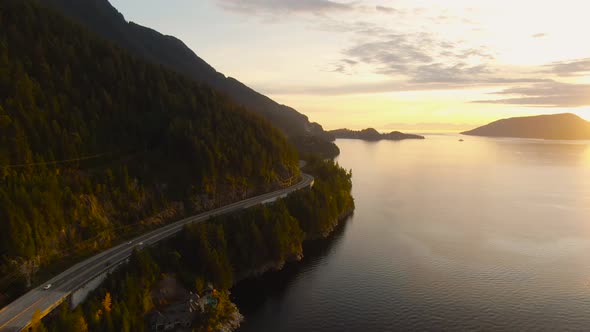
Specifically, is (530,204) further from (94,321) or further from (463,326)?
(94,321)

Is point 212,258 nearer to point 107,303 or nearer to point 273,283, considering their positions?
point 273,283

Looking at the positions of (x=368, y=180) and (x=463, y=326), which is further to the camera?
(x=368, y=180)

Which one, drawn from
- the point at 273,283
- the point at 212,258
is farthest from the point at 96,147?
the point at 273,283

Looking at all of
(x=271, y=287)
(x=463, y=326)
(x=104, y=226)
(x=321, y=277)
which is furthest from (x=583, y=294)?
(x=104, y=226)

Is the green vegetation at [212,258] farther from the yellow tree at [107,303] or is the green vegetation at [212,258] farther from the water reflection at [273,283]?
the water reflection at [273,283]

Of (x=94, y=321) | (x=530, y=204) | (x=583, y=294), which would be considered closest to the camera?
(x=94, y=321)

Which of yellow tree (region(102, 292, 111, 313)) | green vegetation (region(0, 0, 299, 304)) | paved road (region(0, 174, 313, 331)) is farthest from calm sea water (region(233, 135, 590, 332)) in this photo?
green vegetation (region(0, 0, 299, 304))

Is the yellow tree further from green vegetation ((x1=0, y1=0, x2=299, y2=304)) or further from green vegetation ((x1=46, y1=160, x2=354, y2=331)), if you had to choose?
green vegetation ((x1=0, y1=0, x2=299, y2=304))
